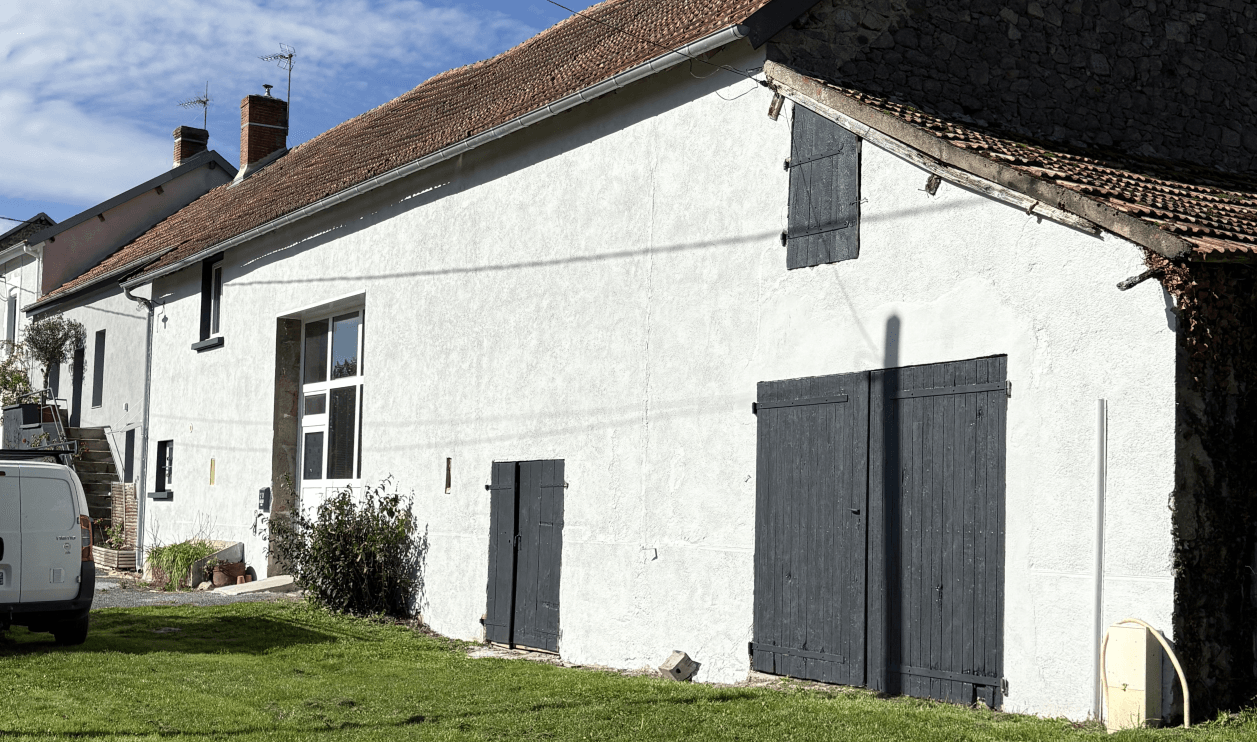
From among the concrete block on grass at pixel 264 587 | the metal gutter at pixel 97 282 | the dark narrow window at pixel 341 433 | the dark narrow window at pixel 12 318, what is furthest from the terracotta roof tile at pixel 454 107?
the dark narrow window at pixel 12 318

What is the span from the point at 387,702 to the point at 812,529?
138 inches

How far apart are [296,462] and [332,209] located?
3.99 m

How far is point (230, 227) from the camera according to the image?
786 inches

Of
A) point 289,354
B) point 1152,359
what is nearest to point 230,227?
point 289,354

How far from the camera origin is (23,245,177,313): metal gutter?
23.0 metres

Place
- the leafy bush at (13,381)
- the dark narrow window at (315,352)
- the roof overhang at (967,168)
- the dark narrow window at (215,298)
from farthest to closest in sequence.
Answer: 1. the leafy bush at (13,381)
2. the dark narrow window at (215,298)
3. the dark narrow window at (315,352)
4. the roof overhang at (967,168)

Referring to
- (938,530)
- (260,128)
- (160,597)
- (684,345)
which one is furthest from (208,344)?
(938,530)

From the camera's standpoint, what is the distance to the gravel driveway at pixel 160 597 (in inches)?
633

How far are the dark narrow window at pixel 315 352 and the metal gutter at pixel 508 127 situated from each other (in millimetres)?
1596

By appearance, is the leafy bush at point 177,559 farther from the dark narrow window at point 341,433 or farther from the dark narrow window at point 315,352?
the dark narrow window at point 315,352

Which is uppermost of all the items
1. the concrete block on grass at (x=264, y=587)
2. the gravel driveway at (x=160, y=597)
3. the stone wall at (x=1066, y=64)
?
the stone wall at (x=1066, y=64)

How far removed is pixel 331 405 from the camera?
692 inches

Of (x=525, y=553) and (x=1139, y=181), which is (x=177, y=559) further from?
(x=1139, y=181)

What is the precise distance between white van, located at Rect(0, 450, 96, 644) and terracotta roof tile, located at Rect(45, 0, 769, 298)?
5.58 m
